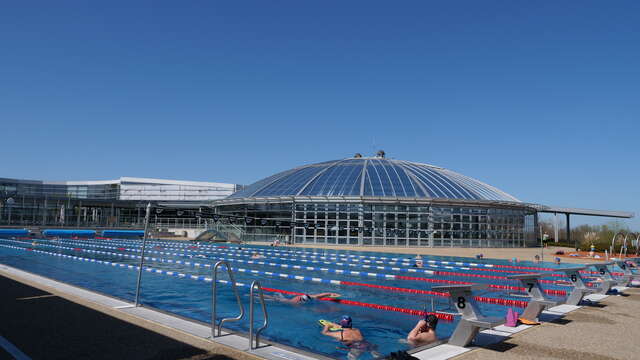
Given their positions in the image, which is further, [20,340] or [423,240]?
[423,240]

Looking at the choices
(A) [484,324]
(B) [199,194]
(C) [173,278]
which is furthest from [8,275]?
(B) [199,194]

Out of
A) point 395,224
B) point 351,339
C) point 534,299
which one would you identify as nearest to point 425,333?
point 351,339

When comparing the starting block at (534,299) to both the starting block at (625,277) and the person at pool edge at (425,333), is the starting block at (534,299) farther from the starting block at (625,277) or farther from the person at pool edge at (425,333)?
the starting block at (625,277)

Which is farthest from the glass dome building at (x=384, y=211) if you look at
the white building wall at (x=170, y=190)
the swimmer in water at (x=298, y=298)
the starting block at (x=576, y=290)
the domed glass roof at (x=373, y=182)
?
the white building wall at (x=170, y=190)

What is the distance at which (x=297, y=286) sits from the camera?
1684 centimetres

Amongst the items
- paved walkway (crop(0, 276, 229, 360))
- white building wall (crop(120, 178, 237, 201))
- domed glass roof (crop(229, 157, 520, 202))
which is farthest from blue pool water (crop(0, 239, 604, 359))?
white building wall (crop(120, 178, 237, 201))

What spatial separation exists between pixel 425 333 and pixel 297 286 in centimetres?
884

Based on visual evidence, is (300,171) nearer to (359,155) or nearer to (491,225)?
(359,155)

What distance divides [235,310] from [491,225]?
36560mm

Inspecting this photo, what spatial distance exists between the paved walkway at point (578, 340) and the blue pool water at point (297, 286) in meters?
1.85

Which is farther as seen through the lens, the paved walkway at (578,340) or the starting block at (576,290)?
the starting block at (576,290)

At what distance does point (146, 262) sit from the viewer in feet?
78.0

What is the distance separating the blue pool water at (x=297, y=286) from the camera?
34.8ft

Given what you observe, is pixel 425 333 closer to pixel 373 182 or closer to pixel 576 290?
pixel 576 290
